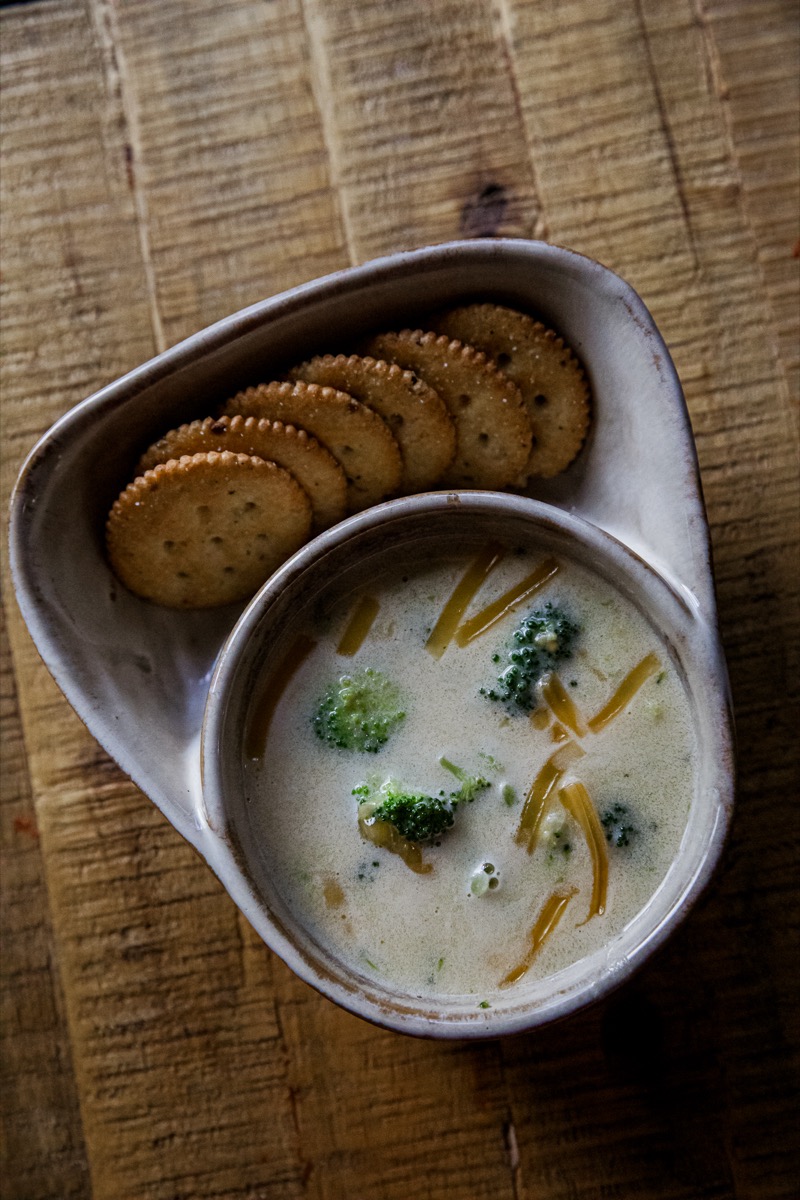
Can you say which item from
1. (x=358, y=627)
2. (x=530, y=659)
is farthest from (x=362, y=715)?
(x=530, y=659)

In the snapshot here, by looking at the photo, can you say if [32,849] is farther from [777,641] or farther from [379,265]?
[777,641]

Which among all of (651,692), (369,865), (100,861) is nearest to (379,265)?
(651,692)

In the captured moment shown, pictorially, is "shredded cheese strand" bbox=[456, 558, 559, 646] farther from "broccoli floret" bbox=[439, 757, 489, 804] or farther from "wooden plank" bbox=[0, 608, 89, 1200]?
"wooden plank" bbox=[0, 608, 89, 1200]

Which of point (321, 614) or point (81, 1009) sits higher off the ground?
point (321, 614)

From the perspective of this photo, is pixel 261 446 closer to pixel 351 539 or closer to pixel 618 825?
pixel 351 539

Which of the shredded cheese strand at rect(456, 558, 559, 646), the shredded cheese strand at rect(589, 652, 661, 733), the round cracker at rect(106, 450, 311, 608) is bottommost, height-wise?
the shredded cheese strand at rect(589, 652, 661, 733)

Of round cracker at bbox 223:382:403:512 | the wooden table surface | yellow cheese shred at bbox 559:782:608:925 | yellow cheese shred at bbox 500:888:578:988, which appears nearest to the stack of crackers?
round cracker at bbox 223:382:403:512
